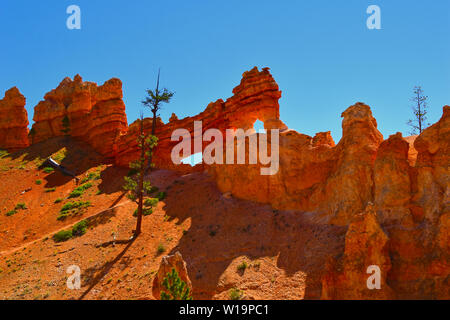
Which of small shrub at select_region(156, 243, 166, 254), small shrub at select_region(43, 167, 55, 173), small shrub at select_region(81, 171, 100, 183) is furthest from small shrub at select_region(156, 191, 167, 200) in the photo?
small shrub at select_region(43, 167, 55, 173)

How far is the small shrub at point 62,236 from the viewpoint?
86.5ft

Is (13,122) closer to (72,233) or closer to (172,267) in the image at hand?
(72,233)

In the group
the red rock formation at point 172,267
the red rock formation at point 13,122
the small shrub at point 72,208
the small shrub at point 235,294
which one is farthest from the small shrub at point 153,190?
the red rock formation at point 13,122

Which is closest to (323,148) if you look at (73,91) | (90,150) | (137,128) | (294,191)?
(294,191)

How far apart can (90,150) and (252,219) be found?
105 ft

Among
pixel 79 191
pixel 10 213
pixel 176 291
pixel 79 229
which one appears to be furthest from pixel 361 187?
pixel 10 213

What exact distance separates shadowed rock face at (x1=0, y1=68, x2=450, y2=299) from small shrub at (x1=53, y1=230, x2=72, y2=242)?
43.2 feet

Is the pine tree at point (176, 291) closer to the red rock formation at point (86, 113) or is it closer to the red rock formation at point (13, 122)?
the red rock formation at point (86, 113)

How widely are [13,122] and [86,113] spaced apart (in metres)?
12.9

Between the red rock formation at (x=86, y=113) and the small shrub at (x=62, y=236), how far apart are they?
1853 centimetres

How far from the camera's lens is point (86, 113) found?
164ft

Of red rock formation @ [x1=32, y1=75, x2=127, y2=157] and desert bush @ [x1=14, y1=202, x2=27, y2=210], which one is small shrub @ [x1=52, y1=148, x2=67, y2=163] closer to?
red rock formation @ [x1=32, y1=75, x2=127, y2=157]

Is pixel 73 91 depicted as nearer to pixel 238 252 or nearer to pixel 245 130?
pixel 245 130

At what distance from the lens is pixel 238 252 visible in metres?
20.7
